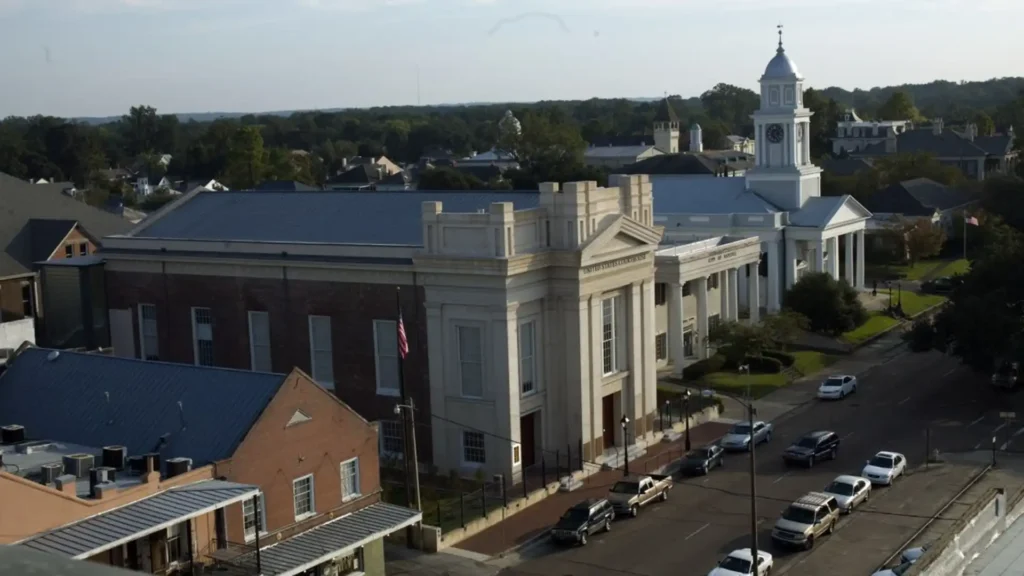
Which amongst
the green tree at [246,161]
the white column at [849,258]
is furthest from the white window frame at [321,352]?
the green tree at [246,161]

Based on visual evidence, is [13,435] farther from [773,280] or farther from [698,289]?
[773,280]

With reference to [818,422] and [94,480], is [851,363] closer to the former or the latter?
[818,422]

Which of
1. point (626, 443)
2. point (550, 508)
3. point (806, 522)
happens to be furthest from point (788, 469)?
point (550, 508)

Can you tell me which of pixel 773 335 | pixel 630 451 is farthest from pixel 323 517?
pixel 773 335

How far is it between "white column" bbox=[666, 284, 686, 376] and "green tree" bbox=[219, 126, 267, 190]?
8512 cm

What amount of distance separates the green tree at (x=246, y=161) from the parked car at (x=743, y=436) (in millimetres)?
99149

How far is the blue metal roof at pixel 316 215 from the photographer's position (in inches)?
2069

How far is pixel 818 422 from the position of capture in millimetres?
57000

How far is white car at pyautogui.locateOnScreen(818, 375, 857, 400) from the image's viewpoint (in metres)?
61.8

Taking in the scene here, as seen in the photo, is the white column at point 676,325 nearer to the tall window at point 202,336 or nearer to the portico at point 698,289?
the portico at point 698,289

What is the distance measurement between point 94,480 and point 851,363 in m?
50.7

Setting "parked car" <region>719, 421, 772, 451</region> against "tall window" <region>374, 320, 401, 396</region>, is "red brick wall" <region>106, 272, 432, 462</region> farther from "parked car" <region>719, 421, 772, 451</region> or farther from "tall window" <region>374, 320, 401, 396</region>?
"parked car" <region>719, 421, 772, 451</region>

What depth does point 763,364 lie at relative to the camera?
225ft

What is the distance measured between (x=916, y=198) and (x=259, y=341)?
8173 cm
